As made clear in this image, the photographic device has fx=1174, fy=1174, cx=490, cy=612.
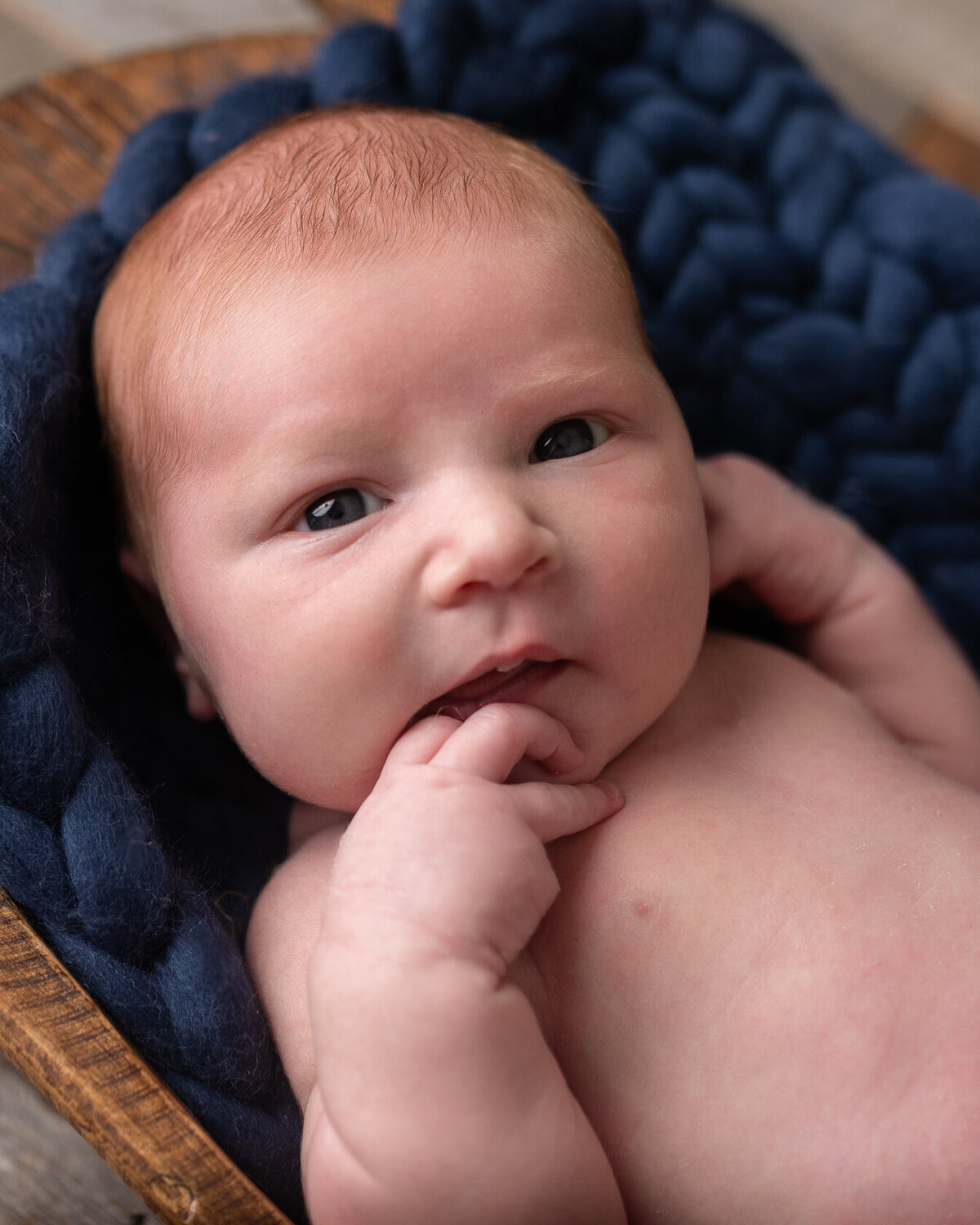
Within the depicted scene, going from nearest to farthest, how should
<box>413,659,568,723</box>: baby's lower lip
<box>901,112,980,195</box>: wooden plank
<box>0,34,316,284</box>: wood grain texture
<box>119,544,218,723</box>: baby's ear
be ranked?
<box>413,659,568,723</box>: baby's lower lip, <box>119,544,218,723</box>: baby's ear, <box>0,34,316,284</box>: wood grain texture, <box>901,112,980,195</box>: wooden plank

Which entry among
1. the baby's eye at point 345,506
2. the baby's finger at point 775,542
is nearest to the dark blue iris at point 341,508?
the baby's eye at point 345,506

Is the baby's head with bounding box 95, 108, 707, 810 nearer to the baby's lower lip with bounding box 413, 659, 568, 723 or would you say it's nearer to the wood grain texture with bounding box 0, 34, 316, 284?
the baby's lower lip with bounding box 413, 659, 568, 723

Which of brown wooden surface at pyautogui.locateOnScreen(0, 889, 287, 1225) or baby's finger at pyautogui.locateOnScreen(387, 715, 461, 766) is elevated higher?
baby's finger at pyautogui.locateOnScreen(387, 715, 461, 766)

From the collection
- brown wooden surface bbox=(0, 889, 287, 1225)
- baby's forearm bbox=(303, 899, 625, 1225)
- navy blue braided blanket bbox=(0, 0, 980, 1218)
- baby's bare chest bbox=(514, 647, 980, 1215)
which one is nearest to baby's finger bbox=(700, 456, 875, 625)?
navy blue braided blanket bbox=(0, 0, 980, 1218)

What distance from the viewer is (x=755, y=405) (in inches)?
42.2

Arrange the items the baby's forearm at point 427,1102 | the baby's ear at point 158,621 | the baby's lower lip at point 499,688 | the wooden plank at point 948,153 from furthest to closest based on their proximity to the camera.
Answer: the wooden plank at point 948,153 < the baby's ear at point 158,621 < the baby's lower lip at point 499,688 < the baby's forearm at point 427,1102

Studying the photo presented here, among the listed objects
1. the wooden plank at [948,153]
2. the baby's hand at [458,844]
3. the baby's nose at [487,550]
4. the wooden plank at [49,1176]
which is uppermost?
the baby's nose at [487,550]

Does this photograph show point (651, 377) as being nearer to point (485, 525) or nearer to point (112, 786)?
point (485, 525)

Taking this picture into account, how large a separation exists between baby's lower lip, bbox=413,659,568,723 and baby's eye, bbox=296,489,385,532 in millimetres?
119

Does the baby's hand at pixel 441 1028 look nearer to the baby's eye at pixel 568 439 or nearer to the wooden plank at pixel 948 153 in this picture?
the baby's eye at pixel 568 439

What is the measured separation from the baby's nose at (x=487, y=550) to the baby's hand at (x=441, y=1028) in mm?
80

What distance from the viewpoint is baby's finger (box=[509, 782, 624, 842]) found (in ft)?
2.19

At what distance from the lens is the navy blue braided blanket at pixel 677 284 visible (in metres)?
0.86

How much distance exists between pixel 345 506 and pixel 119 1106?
0.35 m
